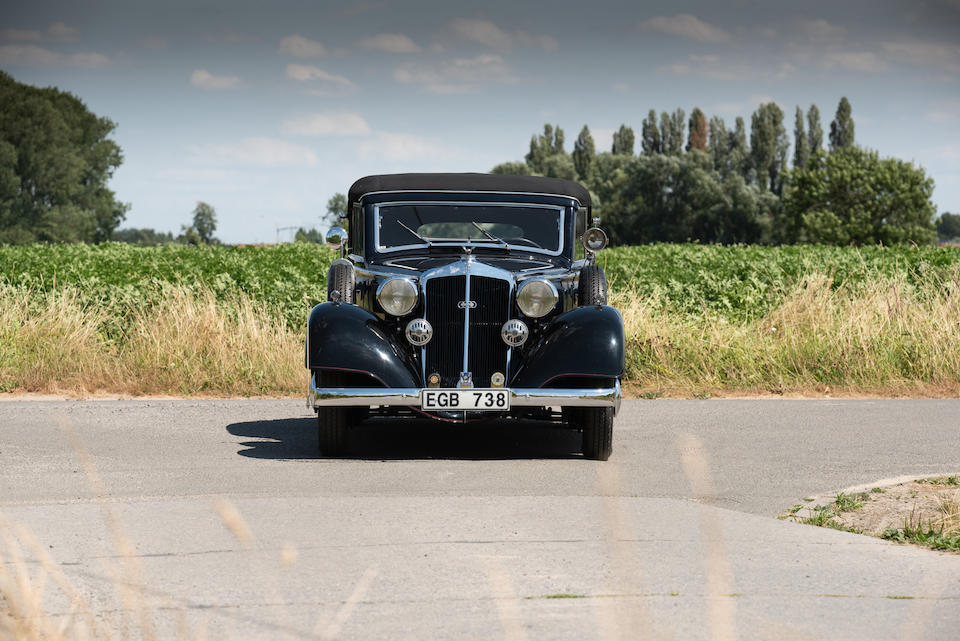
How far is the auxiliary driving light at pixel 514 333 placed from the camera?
8.62m

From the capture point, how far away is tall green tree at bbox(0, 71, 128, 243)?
7912 cm

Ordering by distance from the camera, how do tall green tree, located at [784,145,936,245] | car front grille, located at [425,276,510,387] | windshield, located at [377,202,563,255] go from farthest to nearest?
tall green tree, located at [784,145,936,245], windshield, located at [377,202,563,255], car front grille, located at [425,276,510,387]

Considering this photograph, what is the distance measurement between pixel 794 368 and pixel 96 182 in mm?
80166

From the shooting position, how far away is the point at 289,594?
15.3 ft

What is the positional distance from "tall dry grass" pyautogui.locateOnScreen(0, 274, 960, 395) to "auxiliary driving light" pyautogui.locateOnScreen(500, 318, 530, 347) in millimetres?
4963

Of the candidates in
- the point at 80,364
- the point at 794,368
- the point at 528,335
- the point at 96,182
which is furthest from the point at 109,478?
the point at 96,182

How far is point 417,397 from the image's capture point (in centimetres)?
830

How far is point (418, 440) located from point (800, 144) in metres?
101

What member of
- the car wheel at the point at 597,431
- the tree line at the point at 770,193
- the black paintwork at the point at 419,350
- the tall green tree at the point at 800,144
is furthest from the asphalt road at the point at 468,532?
the tall green tree at the point at 800,144

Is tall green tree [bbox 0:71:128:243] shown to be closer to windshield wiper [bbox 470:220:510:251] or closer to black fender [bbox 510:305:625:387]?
windshield wiper [bbox 470:220:510:251]

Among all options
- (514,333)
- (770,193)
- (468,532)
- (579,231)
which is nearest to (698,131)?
(770,193)

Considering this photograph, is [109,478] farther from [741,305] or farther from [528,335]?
[741,305]

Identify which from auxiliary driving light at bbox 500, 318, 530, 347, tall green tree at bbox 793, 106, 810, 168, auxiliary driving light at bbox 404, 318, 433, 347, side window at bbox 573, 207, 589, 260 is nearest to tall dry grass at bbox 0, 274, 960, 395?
side window at bbox 573, 207, 589, 260

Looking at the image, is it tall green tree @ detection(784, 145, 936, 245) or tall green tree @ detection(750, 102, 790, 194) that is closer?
tall green tree @ detection(784, 145, 936, 245)
